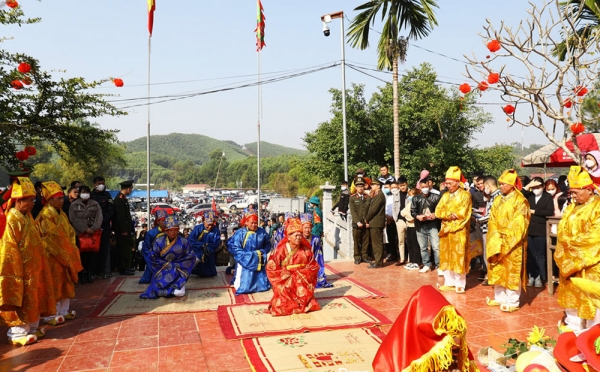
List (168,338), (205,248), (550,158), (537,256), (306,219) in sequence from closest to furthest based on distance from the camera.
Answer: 1. (168,338)
2. (537,256)
3. (306,219)
4. (205,248)
5. (550,158)

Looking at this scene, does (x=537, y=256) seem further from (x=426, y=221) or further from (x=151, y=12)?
(x=151, y=12)

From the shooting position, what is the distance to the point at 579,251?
4.66m

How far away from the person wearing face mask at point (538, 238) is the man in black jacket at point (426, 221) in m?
1.65

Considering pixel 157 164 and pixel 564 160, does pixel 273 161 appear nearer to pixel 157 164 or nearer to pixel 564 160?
pixel 157 164

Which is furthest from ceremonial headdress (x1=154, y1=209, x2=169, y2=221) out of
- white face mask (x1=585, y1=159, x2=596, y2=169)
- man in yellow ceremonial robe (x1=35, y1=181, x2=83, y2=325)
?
white face mask (x1=585, y1=159, x2=596, y2=169)

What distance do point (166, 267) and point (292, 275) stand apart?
2.13 m

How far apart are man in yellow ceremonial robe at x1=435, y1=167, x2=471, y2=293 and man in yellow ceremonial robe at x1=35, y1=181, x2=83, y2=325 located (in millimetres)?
5451

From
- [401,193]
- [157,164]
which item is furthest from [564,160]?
[157,164]

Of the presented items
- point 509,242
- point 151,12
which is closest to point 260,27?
point 151,12

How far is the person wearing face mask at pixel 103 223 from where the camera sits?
28.1 feet

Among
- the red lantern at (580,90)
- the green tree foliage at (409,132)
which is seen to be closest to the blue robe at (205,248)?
the red lantern at (580,90)

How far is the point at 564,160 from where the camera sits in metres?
10.3

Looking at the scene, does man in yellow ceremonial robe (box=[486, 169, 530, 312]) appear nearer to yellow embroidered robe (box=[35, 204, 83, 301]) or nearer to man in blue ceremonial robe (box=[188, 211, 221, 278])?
man in blue ceremonial robe (box=[188, 211, 221, 278])

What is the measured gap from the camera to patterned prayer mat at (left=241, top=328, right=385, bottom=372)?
165 inches
